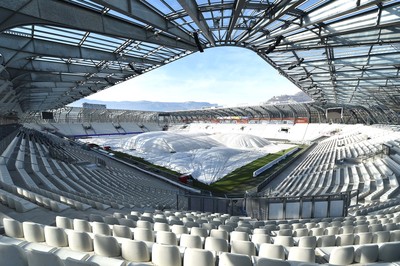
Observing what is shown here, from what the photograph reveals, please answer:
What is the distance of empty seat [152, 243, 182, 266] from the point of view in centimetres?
346

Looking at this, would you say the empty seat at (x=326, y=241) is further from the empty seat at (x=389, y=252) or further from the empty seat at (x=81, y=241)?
the empty seat at (x=81, y=241)

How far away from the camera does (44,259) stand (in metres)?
2.69

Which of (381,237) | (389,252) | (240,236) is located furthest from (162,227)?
(381,237)

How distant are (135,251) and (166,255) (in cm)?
68

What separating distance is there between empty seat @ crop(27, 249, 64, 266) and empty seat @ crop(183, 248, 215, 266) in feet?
5.42

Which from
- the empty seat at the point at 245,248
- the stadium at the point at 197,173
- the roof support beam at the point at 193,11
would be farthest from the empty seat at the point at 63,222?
the roof support beam at the point at 193,11

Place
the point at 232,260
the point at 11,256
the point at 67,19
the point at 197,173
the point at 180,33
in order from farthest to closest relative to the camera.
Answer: the point at 197,173 → the point at 180,33 → the point at 67,19 → the point at 232,260 → the point at 11,256

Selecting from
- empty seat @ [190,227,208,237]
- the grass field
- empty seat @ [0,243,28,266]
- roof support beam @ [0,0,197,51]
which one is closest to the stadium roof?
roof support beam @ [0,0,197,51]

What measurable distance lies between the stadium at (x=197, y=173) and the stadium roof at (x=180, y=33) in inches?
2.9


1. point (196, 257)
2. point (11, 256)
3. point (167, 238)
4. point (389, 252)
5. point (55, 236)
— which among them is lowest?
point (167, 238)

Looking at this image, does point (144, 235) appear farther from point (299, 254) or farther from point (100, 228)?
point (299, 254)

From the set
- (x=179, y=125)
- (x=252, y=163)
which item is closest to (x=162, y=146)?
(x=252, y=163)

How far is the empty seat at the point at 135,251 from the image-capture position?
150 inches

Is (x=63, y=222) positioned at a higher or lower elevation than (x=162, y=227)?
higher
